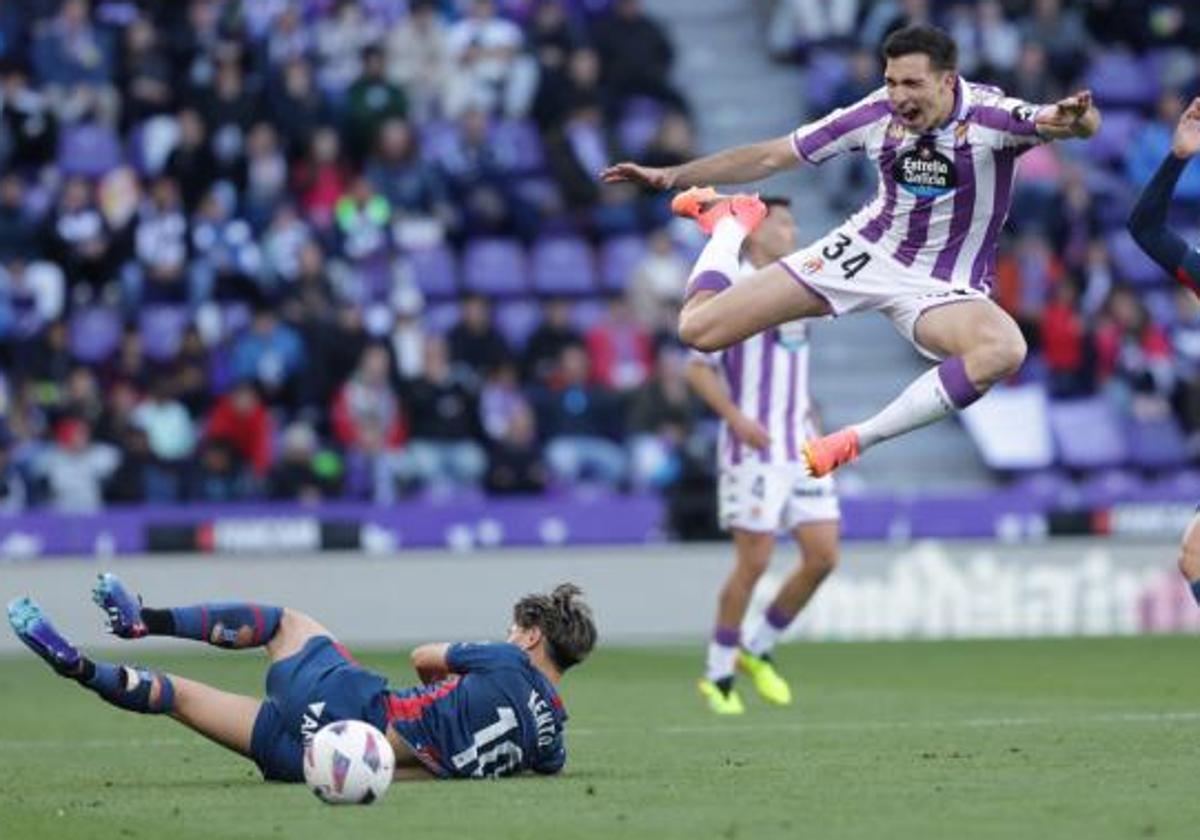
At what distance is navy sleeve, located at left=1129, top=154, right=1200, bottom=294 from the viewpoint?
11.2m

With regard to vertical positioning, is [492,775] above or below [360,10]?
below

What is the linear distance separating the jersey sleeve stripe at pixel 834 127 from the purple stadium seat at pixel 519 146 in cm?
1174

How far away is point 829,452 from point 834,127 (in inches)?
61.0

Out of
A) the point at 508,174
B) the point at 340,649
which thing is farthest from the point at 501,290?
the point at 340,649

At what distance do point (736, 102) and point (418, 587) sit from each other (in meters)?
7.56

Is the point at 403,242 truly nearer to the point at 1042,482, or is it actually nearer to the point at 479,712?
the point at 1042,482

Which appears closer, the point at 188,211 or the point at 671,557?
the point at 671,557

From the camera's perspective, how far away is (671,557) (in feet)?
69.4

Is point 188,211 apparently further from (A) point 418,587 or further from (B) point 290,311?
(A) point 418,587

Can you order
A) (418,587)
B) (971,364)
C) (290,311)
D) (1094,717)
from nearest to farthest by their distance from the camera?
(971,364) → (1094,717) → (418,587) → (290,311)

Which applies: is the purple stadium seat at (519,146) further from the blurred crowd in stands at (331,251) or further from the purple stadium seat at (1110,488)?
the purple stadium seat at (1110,488)

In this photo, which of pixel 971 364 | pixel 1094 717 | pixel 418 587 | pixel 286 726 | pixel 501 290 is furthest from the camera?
pixel 501 290

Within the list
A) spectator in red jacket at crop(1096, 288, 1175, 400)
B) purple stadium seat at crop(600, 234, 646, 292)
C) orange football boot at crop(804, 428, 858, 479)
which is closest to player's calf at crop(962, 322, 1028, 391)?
orange football boot at crop(804, 428, 858, 479)

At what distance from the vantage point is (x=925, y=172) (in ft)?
40.8
